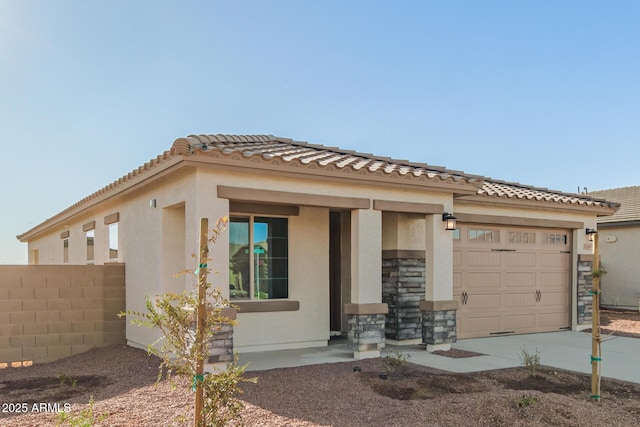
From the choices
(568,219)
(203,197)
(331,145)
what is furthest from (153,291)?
(568,219)

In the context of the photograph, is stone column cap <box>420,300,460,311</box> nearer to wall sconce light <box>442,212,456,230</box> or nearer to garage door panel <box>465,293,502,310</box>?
wall sconce light <box>442,212,456,230</box>

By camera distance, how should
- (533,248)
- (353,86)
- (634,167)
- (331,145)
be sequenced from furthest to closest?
(634,167) → (353,86) → (533,248) → (331,145)

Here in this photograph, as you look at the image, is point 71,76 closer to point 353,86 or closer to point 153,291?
point 153,291

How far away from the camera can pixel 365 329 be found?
879 cm

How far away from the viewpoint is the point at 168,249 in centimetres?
898

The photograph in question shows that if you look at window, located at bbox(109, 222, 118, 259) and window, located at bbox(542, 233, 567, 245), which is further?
window, located at bbox(542, 233, 567, 245)

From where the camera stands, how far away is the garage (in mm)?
11367

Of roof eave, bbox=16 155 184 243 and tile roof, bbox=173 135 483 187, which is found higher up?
tile roof, bbox=173 135 483 187

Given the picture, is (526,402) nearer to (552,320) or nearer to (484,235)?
(484,235)

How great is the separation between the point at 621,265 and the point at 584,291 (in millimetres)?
7055

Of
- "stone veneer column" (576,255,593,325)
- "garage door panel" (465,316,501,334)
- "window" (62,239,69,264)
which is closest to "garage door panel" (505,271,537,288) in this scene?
"garage door panel" (465,316,501,334)

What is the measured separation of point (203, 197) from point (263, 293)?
2.98m

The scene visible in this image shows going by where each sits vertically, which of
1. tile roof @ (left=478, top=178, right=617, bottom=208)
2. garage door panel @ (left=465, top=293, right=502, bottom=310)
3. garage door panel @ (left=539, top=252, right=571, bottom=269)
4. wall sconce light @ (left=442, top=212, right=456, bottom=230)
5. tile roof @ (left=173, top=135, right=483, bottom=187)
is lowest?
garage door panel @ (left=465, top=293, right=502, bottom=310)

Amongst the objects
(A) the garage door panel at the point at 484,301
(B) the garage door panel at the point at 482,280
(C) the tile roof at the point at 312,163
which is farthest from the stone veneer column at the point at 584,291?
(B) the garage door panel at the point at 482,280
